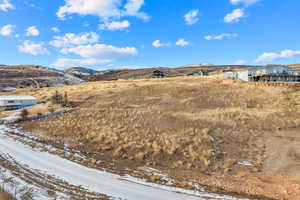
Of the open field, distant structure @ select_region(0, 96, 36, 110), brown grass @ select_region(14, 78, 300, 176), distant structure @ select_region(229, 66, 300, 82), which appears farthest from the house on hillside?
distant structure @ select_region(0, 96, 36, 110)

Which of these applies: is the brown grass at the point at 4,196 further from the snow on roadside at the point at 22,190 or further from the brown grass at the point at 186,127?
the brown grass at the point at 186,127

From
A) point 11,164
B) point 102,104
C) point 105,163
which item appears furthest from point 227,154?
point 102,104

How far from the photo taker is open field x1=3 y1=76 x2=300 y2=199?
1279cm

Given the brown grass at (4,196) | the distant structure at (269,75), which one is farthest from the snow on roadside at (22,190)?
the distant structure at (269,75)

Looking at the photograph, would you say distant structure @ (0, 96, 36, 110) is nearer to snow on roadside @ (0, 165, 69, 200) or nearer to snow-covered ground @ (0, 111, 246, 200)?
snow-covered ground @ (0, 111, 246, 200)

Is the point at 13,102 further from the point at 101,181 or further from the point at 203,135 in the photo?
the point at 203,135

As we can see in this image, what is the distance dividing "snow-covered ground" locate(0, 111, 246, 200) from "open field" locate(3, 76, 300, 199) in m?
1.37

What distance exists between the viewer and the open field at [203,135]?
42.0 feet

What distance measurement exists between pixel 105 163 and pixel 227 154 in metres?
10.2

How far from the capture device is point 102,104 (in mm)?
35625

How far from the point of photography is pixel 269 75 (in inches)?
1524

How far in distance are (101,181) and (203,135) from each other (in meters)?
11.5

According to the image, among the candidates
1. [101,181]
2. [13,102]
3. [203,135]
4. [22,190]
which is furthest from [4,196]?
[13,102]

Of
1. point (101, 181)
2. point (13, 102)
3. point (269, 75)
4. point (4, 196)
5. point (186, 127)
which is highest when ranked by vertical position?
point (269, 75)
